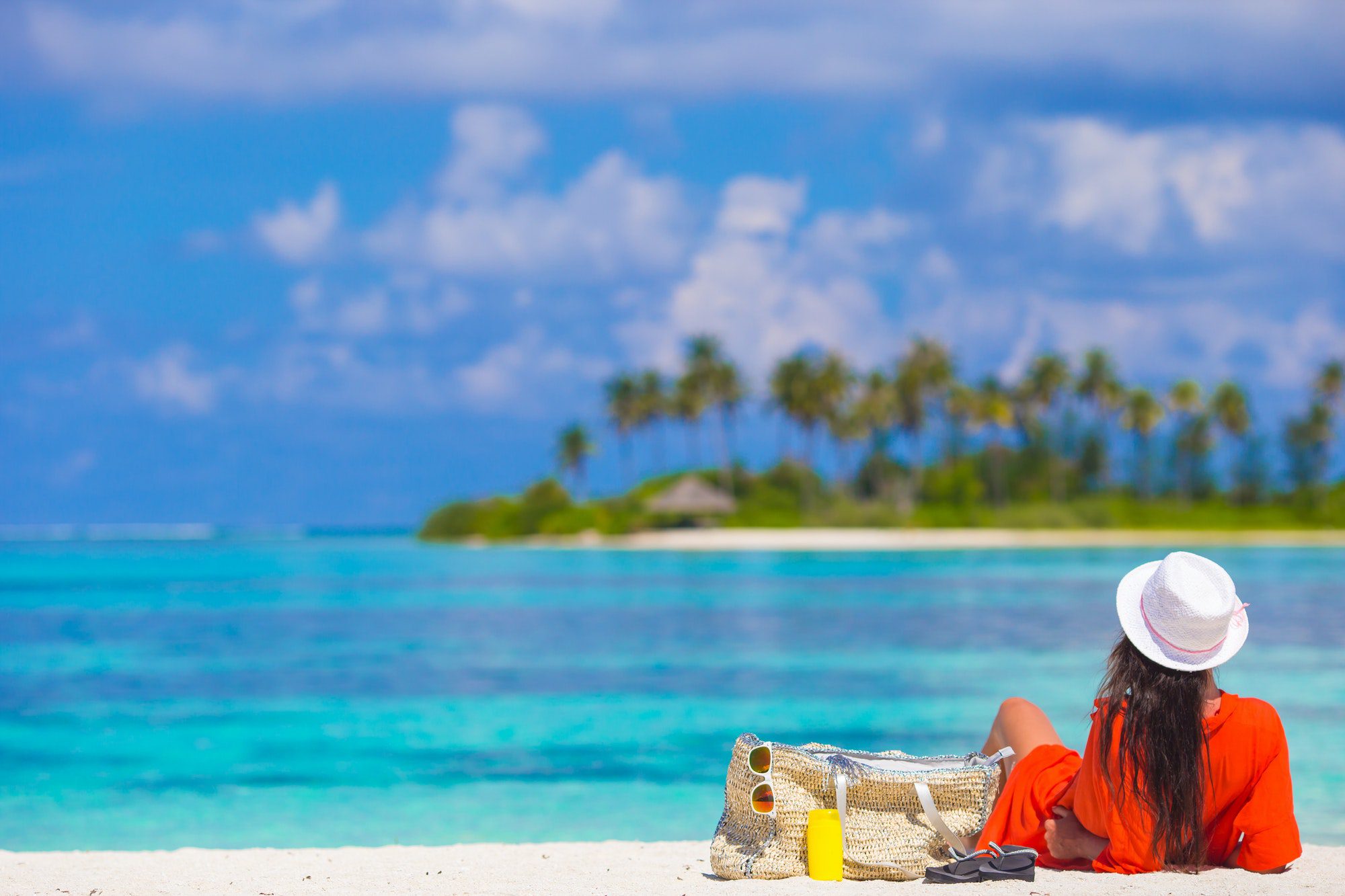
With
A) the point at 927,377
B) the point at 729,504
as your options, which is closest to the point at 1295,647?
the point at 729,504

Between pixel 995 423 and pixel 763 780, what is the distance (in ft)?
279

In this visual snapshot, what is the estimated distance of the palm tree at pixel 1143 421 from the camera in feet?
302

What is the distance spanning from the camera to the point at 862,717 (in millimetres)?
13875

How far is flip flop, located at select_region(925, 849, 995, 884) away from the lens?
5.17 m

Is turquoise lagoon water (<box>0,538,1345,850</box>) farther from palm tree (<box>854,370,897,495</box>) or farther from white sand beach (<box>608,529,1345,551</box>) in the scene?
palm tree (<box>854,370,897,495</box>)

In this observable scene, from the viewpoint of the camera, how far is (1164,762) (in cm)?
472

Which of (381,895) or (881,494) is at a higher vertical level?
(881,494)

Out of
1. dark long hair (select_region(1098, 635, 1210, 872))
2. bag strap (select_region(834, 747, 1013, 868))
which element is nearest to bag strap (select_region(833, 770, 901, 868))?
bag strap (select_region(834, 747, 1013, 868))

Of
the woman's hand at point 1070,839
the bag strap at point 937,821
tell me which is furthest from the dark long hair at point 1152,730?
the bag strap at point 937,821

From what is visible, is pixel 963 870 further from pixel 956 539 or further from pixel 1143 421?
pixel 1143 421

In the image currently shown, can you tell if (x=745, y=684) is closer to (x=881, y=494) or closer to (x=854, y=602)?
(x=854, y=602)

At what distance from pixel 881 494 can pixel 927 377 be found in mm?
9244

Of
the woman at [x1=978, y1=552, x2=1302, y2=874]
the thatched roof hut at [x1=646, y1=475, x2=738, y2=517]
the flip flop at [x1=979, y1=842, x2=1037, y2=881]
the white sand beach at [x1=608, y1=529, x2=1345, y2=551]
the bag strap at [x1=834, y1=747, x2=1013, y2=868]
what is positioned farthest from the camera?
the thatched roof hut at [x1=646, y1=475, x2=738, y2=517]

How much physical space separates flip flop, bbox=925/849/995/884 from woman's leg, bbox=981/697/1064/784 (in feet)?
1.23
